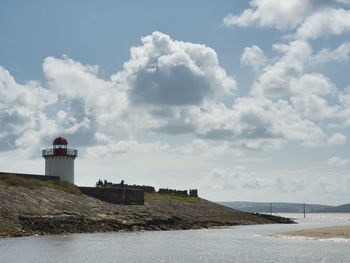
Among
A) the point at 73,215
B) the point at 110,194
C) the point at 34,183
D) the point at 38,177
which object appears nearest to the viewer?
the point at 73,215

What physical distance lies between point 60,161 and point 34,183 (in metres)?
9.35

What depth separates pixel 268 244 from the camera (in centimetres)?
4506

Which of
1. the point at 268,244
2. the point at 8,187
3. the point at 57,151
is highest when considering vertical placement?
the point at 57,151

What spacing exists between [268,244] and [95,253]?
17.8 m

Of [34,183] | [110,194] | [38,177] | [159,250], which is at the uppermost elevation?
[38,177]

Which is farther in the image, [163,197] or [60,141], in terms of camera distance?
[163,197]

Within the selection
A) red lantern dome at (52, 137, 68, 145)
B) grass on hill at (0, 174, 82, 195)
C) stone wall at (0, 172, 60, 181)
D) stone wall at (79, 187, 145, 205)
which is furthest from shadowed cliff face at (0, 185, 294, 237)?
red lantern dome at (52, 137, 68, 145)

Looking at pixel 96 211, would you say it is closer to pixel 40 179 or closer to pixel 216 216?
pixel 40 179

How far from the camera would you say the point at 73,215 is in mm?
54656

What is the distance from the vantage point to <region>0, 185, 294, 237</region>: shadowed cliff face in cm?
4900

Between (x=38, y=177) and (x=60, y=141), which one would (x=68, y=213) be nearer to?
(x=38, y=177)

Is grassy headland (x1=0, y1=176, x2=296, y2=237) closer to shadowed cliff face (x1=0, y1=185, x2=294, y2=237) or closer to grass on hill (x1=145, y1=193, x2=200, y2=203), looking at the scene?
shadowed cliff face (x1=0, y1=185, x2=294, y2=237)

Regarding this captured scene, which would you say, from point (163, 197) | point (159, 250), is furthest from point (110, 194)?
point (159, 250)

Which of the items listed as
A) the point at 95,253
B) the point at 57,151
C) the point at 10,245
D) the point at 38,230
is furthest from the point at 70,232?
the point at 57,151
